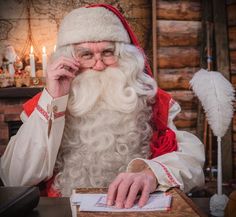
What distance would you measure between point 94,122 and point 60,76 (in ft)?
1.04

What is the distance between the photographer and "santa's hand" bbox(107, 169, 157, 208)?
1.10 m

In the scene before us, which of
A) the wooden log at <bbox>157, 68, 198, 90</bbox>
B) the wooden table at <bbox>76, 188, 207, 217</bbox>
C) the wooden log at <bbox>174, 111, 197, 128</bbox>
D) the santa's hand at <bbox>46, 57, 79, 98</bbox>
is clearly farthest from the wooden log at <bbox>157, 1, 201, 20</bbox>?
the wooden table at <bbox>76, 188, 207, 217</bbox>

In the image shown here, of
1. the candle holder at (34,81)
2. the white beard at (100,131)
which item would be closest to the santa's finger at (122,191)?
the white beard at (100,131)

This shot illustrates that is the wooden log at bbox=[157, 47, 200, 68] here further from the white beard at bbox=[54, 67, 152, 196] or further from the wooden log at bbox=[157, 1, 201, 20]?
the white beard at bbox=[54, 67, 152, 196]

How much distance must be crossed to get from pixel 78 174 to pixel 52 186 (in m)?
0.16

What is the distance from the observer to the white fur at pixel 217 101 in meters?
2.20

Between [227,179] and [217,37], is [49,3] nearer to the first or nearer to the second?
[217,37]

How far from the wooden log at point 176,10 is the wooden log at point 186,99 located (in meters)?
0.85

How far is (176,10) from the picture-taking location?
433 centimetres

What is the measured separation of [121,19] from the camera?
2.36 m

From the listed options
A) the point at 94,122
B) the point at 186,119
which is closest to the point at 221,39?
the point at 186,119

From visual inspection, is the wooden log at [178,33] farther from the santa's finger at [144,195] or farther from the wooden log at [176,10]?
the santa's finger at [144,195]

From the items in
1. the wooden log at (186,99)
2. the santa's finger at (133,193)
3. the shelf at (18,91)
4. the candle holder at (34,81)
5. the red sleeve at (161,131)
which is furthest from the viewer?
the wooden log at (186,99)

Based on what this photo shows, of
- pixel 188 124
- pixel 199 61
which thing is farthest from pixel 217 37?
pixel 188 124
